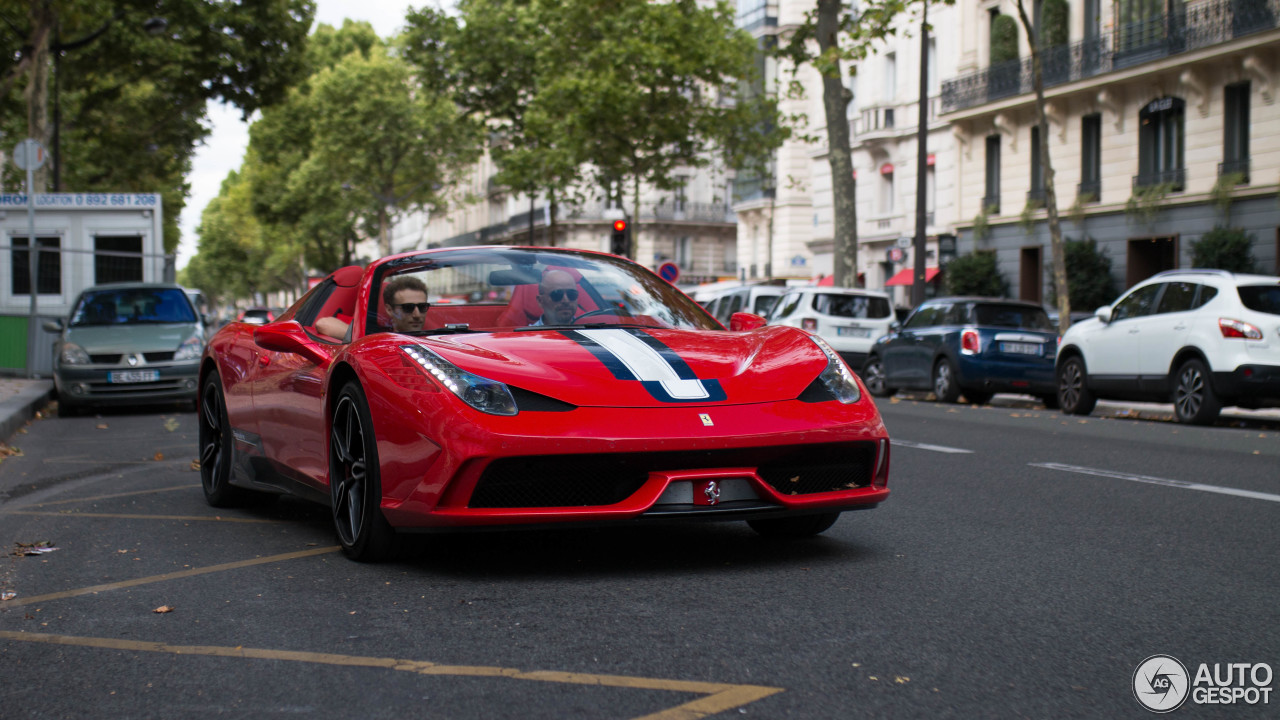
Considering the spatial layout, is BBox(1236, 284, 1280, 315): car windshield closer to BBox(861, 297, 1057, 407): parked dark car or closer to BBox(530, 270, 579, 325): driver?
BBox(861, 297, 1057, 407): parked dark car

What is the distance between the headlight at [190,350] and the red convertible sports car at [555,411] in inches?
412

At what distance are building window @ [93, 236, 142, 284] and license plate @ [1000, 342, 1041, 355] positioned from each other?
44.0ft

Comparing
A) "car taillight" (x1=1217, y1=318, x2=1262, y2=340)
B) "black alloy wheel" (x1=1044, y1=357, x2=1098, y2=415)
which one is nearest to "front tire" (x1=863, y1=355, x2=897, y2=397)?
"black alloy wheel" (x1=1044, y1=357, x2=1098, y2=415)

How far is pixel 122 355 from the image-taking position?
15.6 m

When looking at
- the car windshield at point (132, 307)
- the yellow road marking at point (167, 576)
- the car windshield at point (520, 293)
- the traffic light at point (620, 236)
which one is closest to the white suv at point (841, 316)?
the traffic light at point (620, 236)

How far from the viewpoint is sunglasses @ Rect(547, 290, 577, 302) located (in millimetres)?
5840

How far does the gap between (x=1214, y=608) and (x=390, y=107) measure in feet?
228

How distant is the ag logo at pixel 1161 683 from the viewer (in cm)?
321

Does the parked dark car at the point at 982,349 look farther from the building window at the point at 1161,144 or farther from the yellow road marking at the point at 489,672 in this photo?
the yellow road marking at the point at 489,672

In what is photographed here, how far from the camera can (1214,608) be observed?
4.23 m

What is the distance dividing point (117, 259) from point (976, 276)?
23186 mm

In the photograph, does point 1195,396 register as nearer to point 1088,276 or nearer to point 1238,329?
point 1238,329

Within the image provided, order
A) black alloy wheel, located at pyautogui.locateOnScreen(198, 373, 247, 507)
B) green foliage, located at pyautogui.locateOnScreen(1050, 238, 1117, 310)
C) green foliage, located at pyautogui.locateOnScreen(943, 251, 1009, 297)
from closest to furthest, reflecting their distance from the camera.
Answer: black alloy wheel, located at pyautogui.locateOnScreen(198, 373, 247, 507) → green foliage, located at pyautogui.locateOnScreen(1050, 238, 1117, 310) → green foliage, located at pyautogui.locateOnScreen(943, 251, 1009, 297)

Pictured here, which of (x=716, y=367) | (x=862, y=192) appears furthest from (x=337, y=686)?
(x=862, y=192)
